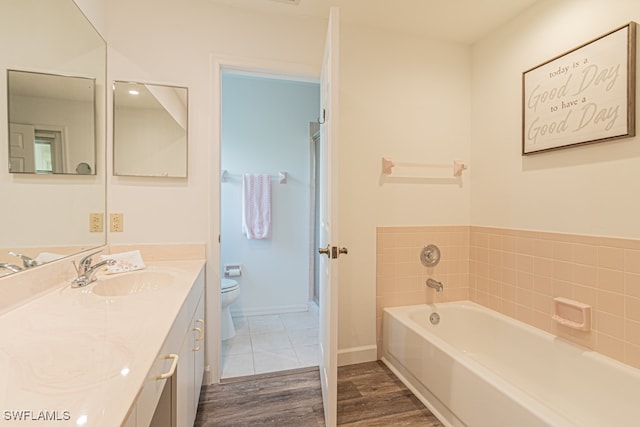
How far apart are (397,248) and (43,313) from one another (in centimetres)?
199

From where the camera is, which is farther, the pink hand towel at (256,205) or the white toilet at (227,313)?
the pink hand towel at (256,205)

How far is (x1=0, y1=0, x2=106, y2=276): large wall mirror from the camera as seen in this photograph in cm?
108

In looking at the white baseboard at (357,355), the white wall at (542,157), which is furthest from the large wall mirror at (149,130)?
the white wall at (542,157)

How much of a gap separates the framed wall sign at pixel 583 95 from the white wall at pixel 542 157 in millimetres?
62

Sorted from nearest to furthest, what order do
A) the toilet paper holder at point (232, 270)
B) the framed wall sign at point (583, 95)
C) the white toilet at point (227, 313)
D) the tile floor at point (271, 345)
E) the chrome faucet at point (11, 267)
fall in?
the chrome faucet at point (11, 267)
the framed wall sign at point (583, 95)
the tile floor at point (271, 345)
the white toilet at point (227, 313)
the toilet paper holder at point (232, 270)

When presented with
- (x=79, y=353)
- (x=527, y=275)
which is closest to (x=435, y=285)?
(x=527, y=275)

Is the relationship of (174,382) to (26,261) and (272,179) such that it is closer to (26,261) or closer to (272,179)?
(26,261)

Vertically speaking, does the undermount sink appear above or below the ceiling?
below

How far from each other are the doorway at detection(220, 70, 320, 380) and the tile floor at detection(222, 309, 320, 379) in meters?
0.03

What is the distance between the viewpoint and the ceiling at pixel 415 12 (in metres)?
1.88

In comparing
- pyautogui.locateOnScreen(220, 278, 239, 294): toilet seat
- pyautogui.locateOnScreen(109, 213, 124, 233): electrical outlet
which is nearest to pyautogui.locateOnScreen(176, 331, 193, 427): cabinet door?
pyautogui.locateOnScreen(109, 213, 124, 233): electrical outlet

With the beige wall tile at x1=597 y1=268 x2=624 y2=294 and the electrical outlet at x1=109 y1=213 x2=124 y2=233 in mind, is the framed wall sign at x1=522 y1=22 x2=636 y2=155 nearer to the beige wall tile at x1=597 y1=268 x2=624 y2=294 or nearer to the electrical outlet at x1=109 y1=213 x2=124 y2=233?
the beige wall tile at x1=597 y1=268 x2=624 y2=294

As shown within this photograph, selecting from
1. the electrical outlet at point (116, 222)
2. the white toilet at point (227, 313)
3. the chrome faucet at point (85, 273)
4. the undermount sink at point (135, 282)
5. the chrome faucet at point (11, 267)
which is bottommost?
the white toilet at point (227, 313)

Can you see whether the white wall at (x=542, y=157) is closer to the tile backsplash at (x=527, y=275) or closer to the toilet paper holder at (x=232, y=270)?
the tile backsplash at (x=527, y=275)
